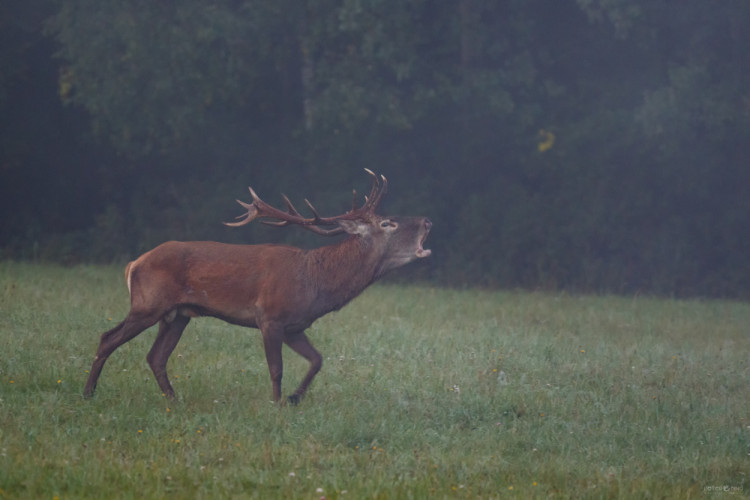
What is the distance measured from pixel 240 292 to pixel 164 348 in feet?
2.54

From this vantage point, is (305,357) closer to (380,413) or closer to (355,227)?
(380,413)

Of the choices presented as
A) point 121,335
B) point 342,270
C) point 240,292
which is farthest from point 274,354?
point 121,335

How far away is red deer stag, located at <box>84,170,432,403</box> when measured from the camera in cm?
715

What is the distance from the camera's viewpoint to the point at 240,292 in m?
7.25

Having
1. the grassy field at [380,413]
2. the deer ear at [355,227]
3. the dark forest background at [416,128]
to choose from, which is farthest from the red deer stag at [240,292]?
the dark forest background at [416,128]

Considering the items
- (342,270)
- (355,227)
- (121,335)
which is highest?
(355,227)

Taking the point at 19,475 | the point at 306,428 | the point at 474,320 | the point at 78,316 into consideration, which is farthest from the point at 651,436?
the point at 78,316

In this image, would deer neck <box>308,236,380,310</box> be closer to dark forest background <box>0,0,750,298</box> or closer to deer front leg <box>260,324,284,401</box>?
deer front leg <box>260,324,284,401</box>

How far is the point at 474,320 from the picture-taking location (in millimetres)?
11742

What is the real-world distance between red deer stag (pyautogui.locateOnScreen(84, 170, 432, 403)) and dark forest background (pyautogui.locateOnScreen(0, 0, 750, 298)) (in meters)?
10.9

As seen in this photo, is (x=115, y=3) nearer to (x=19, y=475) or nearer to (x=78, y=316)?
(x=78, y=316)

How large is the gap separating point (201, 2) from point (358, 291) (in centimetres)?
1243

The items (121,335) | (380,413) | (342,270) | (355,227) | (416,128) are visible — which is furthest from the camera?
(416,128)

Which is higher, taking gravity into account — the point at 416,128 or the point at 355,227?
the point at 416,128
